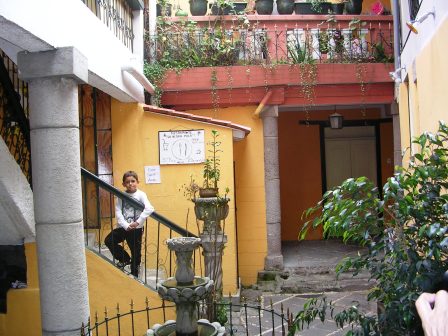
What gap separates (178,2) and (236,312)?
746 cm

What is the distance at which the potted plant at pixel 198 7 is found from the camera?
1093 centimetres

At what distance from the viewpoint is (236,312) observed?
7781 millimetres

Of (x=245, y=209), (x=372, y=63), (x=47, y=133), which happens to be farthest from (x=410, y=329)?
(x=372, y=63)

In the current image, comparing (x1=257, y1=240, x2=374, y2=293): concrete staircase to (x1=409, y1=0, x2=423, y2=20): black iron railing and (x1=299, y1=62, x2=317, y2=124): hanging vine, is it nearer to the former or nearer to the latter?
(x1=299, y1=62, x2=317, y2=124): hanging vine

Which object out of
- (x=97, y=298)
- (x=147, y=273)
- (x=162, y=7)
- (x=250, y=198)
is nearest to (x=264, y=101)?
(x=250, y=198)

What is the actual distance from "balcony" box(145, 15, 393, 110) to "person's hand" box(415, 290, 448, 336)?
7.91 meters

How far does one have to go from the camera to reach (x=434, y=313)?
1.95 m

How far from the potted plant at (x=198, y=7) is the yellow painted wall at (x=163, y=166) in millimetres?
3219

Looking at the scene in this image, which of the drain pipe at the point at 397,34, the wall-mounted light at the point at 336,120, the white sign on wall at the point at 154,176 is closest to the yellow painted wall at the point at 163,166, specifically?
the white sign on wall at the point at 154,176

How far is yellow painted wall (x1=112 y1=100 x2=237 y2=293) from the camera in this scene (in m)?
8.69

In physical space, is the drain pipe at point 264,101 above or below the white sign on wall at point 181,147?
above

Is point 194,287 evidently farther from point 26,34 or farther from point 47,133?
point 26,34

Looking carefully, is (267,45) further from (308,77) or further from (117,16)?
(117,16)

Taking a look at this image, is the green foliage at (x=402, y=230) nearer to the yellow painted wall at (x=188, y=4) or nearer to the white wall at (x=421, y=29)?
the white wall at (x=421, y=29)
